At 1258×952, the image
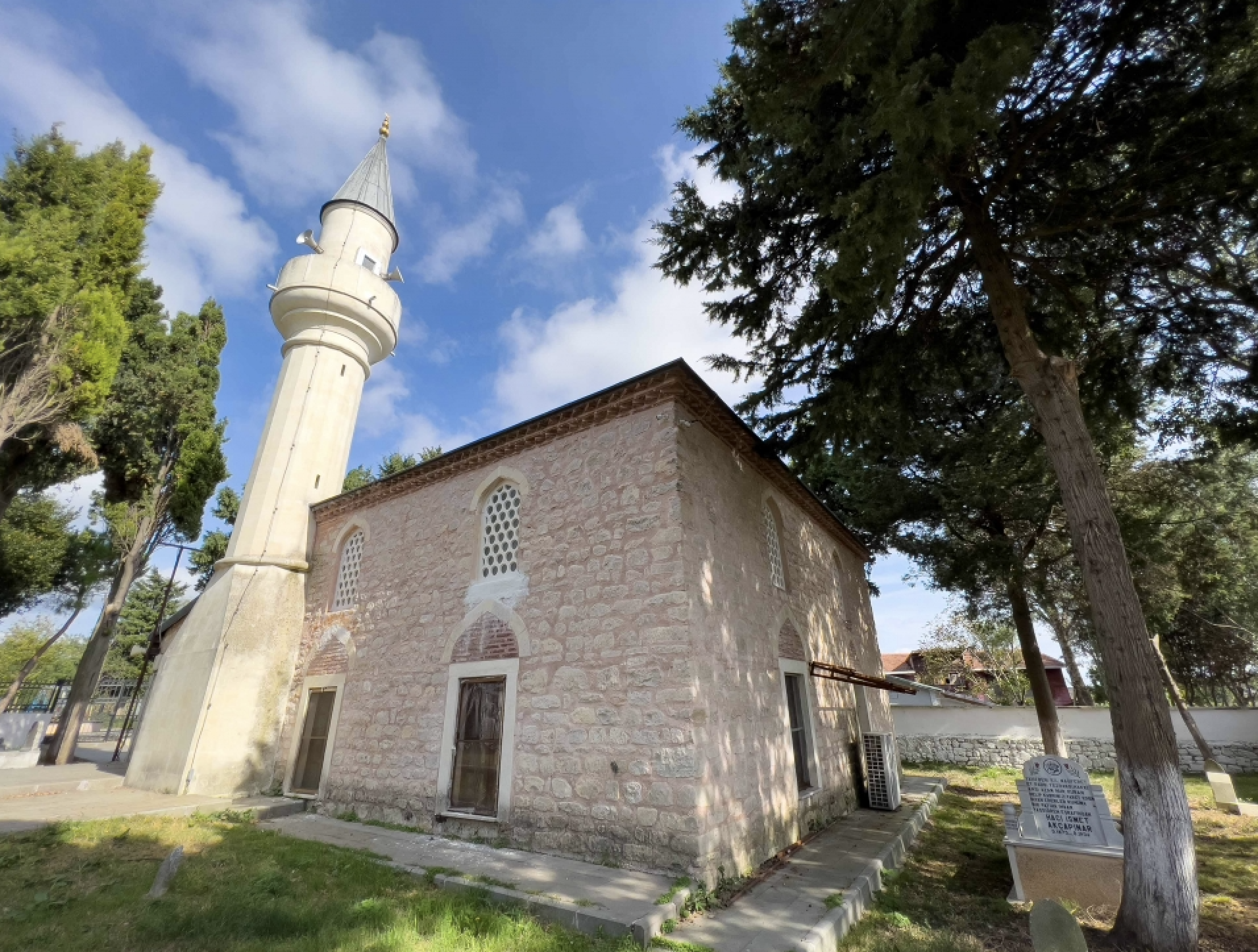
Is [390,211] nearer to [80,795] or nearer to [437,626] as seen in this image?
[437,626]

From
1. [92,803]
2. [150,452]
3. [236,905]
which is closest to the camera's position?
[236,905]

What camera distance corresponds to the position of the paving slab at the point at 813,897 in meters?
4.11

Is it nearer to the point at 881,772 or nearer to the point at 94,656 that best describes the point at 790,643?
the point at 881,772

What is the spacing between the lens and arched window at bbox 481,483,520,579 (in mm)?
7707

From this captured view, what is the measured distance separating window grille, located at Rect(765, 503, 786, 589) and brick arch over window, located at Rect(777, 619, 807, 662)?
63 cm

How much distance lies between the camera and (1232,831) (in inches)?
314

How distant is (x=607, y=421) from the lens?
284 inches

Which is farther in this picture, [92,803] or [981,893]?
[92,803]

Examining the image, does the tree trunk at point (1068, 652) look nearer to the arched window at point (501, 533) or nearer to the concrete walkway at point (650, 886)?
the concrete walkway at point (650, 886)

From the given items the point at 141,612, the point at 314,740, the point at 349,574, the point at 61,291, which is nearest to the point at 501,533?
the point at 349,574

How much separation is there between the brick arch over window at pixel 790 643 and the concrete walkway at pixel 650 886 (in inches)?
90.6

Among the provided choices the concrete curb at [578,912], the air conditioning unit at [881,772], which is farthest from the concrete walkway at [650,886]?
the air conditioning unit at [881,772]

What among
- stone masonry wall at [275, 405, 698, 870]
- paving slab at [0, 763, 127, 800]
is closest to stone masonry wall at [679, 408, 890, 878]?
stone masonry wall at [275, 405, 698, 870]

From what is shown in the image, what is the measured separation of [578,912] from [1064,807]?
4902 millimetres
